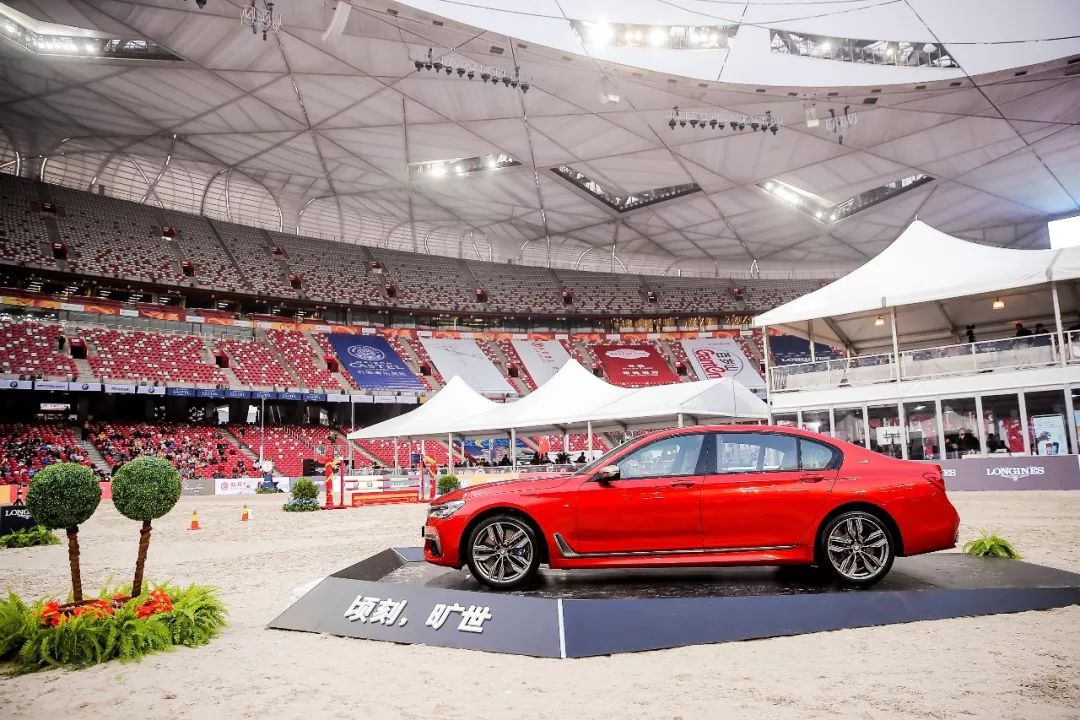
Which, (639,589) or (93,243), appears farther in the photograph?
(93,243)

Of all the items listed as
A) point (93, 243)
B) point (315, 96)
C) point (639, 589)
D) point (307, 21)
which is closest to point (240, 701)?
point (639, 589)

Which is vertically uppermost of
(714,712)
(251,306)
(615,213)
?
(615,213)

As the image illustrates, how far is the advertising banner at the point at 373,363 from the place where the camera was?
49.1m

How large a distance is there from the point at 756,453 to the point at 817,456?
519 mm

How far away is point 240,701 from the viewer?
419 cm

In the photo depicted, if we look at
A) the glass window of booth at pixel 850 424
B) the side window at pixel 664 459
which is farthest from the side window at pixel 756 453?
the glass window of booth at pixel 850 424

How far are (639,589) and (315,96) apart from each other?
3597 centimetres

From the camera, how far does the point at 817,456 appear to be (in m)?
5.82

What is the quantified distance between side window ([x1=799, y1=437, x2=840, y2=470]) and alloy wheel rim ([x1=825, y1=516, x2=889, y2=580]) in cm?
46

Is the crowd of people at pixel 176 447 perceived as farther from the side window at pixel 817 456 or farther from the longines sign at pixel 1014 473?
the side window at pixel 817 456

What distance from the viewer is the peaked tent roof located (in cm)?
2597

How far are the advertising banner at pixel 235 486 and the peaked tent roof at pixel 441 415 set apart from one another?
30.4ft

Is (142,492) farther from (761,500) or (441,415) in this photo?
(441,415)

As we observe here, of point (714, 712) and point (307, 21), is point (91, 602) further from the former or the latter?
point (307, 21)
